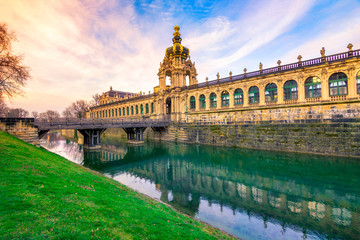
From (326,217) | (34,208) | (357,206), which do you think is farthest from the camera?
(357,206)

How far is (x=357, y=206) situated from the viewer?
9758 mm

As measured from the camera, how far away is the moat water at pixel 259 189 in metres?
8.28

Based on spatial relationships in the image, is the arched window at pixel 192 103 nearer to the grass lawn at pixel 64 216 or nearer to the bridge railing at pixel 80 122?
the bridge railing at pixel 80 122

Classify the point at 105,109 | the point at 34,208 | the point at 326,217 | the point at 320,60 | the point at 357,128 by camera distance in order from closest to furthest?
1. the point at 34,208
2. the point at 326,217
3. the point at 357,128
4. the point at 320,60
5. the point at 105,109

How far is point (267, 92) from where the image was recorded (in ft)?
89.1

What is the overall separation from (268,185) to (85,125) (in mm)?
24306

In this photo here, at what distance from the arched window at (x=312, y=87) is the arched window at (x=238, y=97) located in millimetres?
9020

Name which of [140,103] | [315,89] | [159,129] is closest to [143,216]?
[315,89]

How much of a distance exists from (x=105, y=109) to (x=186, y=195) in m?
61.2

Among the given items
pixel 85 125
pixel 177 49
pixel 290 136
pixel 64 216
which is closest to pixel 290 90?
pixel 290 136

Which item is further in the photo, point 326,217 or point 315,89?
point 315,89

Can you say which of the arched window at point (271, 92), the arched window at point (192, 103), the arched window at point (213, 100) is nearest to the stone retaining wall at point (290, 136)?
the arched window at point (271, 92)

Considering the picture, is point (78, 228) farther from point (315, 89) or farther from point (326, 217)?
point (315, 89)

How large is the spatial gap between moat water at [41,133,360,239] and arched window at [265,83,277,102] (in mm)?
8877
